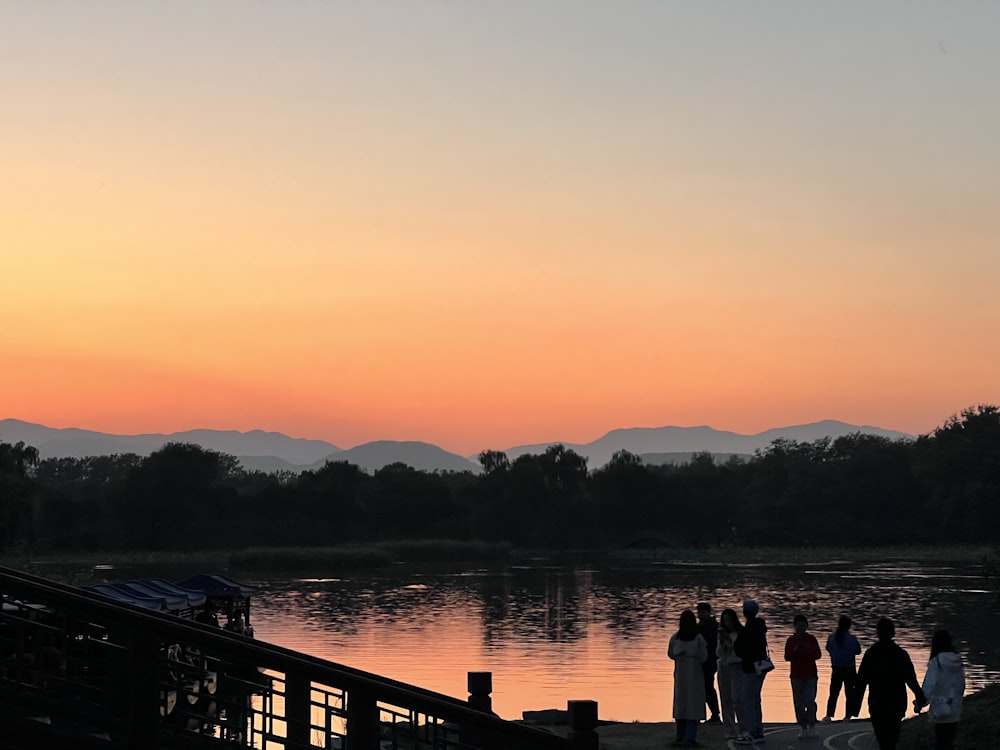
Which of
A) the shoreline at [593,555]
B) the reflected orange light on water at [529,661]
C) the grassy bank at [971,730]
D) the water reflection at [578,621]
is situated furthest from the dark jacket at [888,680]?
the shoreline at [593,555]

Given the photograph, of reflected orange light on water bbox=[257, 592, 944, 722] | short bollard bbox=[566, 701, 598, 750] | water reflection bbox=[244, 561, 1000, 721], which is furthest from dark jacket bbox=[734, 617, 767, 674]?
water reflection bbox=[244, 561, 1000, 721]

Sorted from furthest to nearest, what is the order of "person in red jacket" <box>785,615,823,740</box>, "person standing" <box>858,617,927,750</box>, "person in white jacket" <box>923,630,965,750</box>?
1. "person in red jacket" <box>785,615,823,740</box>
2. "person standing" <box>858,617,927,750</box>
3. "person in white jacket" <box>923,630,965,750</box>

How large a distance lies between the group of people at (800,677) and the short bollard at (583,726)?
16.0ft

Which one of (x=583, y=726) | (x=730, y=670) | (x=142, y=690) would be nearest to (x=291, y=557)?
(x=730, y=670)

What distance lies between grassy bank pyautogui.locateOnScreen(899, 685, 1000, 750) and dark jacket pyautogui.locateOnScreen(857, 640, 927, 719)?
4.57ft

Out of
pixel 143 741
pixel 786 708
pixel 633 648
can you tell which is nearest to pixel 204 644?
pixel 143 741

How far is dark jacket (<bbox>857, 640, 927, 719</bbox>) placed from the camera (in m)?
14.9

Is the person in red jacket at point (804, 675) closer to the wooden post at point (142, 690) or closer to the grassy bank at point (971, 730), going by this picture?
the grassy bank at point (971, 730)

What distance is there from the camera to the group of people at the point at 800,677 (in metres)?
14.4

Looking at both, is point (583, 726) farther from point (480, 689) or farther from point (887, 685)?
point (887, 685)

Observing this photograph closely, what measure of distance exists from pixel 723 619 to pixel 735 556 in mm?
97500

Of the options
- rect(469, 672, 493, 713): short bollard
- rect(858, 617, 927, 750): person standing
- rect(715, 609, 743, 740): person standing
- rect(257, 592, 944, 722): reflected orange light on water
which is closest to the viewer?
rect(858, 617, 927, 750): person standing

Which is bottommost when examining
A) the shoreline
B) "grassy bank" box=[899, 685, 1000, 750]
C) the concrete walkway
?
the shoreline

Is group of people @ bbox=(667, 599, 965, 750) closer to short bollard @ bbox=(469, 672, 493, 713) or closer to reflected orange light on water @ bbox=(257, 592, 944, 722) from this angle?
short bollard @ bbox=(469, 672, 493, 713)
